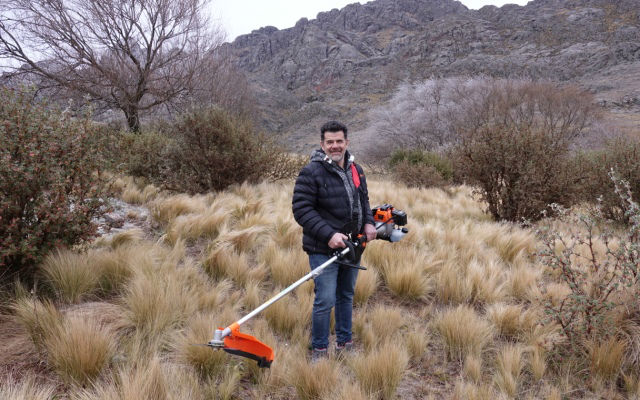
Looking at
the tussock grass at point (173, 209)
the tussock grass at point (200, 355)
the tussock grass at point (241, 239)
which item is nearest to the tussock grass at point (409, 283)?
the tussock grass at point (241, 239)

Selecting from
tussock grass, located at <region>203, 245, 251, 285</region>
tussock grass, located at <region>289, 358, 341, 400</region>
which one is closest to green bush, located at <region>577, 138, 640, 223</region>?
tussock grass, located at <region>203, 245, 251, 285</region>

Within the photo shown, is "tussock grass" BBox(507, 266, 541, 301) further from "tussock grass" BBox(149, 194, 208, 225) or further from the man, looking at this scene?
"tussock grass" BBox(149, 194, 208, 225)

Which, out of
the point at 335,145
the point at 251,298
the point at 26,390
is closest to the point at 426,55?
the point at 335,145

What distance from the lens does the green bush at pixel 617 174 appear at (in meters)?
6.92

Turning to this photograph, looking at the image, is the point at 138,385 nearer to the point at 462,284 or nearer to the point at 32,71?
the point at 462,284

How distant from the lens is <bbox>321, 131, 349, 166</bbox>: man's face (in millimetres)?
2561

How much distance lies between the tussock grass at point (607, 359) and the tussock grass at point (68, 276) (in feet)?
13.5

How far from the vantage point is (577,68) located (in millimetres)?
59062

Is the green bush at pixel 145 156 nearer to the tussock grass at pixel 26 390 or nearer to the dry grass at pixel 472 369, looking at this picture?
the tussock grass at pixel 26 390

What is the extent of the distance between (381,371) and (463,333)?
37.4 inches

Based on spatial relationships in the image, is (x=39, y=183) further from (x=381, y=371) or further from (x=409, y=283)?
(x=409, y=283)

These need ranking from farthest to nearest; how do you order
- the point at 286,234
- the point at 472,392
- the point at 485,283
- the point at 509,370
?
the point at 286,234 → the point at 485,283 → the point at 509,370 → the point at 472,392

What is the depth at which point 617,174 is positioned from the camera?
696 centimetres

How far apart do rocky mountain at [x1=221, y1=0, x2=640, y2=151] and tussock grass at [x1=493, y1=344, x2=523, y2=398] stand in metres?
37.3
